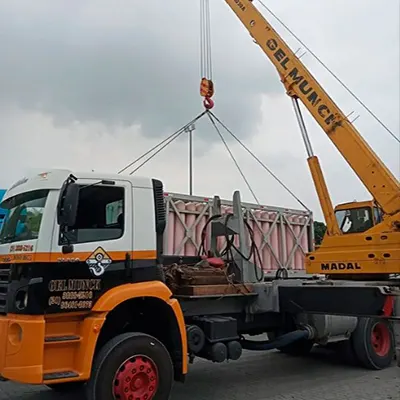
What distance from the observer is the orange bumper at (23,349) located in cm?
443

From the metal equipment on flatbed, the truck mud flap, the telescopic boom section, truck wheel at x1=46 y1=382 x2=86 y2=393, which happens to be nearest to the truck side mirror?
the metal equipment on flatbed

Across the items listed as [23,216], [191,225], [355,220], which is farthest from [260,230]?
[23,216]

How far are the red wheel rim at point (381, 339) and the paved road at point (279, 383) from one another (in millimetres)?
321

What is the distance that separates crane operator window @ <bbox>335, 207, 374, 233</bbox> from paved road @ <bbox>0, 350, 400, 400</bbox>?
2.41 m

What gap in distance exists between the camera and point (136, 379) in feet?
16.0

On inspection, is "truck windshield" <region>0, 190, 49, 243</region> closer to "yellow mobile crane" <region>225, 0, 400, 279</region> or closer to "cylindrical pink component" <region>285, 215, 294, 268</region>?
"yellow mobile crane" <region>225, 0, 400, 279</region>

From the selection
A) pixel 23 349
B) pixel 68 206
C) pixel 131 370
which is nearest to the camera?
pixel 23 349

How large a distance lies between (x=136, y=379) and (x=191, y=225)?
4.52 m

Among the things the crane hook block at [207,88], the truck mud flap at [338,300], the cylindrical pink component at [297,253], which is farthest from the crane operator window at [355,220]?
the crane hook block at [207,88]

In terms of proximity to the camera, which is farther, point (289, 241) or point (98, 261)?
point (289, 241)

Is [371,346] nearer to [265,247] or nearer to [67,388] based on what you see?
[265,247]

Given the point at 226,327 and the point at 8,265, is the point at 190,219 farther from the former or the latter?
the point at 8,265

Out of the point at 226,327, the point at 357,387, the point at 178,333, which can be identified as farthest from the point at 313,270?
the point at 178,333

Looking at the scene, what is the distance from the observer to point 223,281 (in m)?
6.59
